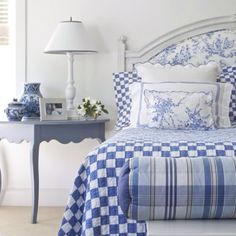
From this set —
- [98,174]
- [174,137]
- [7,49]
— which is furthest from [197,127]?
[7,49]

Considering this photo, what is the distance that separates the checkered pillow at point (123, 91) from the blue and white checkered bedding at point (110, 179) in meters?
1.32

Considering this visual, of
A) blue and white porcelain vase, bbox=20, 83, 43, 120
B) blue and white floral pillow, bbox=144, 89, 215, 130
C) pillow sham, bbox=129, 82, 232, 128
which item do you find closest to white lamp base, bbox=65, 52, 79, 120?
blue and white porcelain vase, bbox=20, 83, 43, 120

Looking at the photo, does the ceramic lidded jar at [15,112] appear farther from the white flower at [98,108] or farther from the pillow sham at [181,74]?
the pillow sham at [181,74]

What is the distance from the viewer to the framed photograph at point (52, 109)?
324 centimetres

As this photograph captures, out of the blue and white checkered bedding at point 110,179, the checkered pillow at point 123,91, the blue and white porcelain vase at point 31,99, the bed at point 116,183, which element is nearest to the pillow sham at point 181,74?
the checkered pillow at point 123,91

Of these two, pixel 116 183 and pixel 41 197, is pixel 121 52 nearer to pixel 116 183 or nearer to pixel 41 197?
pixel 41 197

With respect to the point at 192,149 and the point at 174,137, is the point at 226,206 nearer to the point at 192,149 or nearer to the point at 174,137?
the point at 192,149

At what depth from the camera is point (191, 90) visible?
2773 mm

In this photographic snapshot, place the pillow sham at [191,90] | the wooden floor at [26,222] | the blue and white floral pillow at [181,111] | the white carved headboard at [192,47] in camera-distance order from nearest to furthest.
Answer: the blue and white floral pillow at [181,111]
the pillow sham at [191,90]
the wooden floor at [26,222]
the white carved headboard at [192,47]

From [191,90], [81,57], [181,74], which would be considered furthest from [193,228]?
[81,57]

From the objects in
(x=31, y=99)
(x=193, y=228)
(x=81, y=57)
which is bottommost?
(x=193, y=228)

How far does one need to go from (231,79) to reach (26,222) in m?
1.74

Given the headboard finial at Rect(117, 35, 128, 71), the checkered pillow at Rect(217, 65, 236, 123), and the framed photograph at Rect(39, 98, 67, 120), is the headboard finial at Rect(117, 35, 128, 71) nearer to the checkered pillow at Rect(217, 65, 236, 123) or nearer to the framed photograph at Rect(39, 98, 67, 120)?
the framed photograph at Rect(39, 98, 67, 120)

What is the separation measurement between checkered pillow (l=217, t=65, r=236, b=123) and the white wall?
21.1 inches
